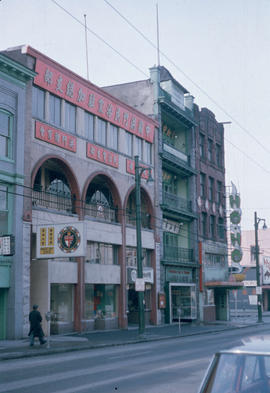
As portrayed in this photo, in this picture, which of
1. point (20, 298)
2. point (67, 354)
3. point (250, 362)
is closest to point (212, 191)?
point (20, 298)

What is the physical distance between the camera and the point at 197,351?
19531 mm

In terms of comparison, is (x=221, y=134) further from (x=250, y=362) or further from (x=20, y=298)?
(x=250, y=362)

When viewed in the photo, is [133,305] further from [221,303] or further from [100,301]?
[221,303]

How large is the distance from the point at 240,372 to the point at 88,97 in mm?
28338

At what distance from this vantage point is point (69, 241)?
25.4 meters

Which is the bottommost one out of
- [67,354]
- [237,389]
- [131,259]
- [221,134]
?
[67,354]

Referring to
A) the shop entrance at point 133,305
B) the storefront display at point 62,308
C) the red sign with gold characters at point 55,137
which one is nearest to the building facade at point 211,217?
the shop entrance at point 133,305

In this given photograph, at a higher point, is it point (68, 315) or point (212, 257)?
point (212, 257)

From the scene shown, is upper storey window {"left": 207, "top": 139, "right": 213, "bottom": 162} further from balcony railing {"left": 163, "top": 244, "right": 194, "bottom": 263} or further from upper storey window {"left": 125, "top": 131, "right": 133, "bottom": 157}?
upper storey window {"left": 125, "top": 131, "right": 133, "bottom": 157}

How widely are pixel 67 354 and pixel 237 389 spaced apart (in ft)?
49.0

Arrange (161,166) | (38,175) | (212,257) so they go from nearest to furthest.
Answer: (38,175)
(161,166)
(212,257)

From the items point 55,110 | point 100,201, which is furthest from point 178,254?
point 55,110

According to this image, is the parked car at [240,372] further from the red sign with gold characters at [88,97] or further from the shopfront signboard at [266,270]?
the shopfront signboard at [266,270]

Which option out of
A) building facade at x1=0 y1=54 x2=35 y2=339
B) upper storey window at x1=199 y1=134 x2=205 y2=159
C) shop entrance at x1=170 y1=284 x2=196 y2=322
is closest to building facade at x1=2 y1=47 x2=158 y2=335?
building facade at x1=0 y1=54 x2=35 y2=339
